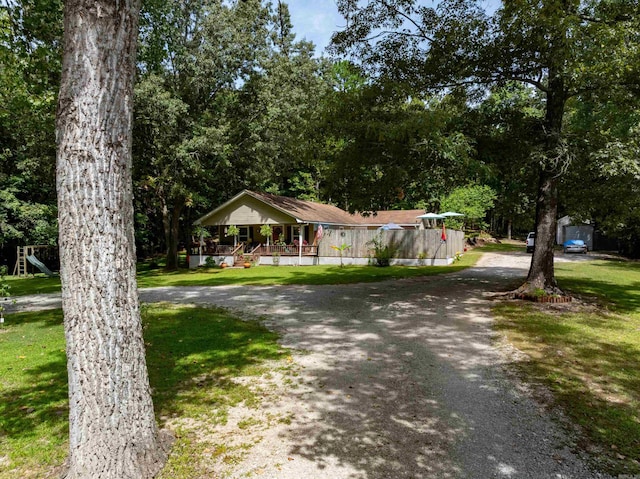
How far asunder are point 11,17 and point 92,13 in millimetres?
9132

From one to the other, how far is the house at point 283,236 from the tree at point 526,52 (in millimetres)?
12599

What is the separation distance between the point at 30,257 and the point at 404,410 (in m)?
24.5

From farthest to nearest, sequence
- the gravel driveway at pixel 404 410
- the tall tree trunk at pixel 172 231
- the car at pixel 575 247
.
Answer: the car at pixel 575 247
the tall tree trunk at pixel 172 231
the gravel driveway at pixel 404 410

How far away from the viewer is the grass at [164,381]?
11.1 ft

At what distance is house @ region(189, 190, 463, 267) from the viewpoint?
80.9 feet

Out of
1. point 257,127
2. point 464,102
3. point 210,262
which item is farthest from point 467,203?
point 464,102

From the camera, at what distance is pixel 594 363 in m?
5.66

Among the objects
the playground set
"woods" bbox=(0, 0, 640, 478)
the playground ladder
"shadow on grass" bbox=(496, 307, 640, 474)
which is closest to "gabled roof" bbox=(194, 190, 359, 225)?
"woods" bbox=(0, 0, 640, 478)

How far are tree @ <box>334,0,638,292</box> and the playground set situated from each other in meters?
21.8

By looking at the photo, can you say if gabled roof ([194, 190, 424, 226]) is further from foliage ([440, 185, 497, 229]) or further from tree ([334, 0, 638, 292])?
tree ([334, 0, 638, 292])

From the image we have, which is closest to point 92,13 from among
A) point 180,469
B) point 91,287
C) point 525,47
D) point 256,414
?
point 91,287

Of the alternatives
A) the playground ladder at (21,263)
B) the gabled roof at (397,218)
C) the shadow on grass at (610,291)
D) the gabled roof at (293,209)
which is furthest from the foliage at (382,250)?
the playground ladder at (21,263)

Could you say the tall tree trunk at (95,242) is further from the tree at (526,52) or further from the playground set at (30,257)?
the playground set at (30,257)

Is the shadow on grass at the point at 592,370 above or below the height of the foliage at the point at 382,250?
below
